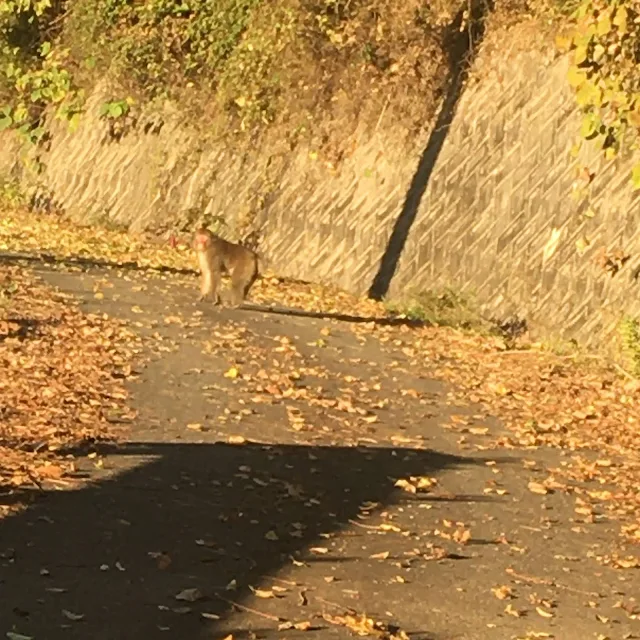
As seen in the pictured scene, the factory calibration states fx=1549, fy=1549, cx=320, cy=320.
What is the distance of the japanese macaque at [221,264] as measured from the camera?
14.7m

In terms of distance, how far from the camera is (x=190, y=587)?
252 inches

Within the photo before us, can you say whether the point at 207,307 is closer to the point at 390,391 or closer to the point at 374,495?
the point at 390,391

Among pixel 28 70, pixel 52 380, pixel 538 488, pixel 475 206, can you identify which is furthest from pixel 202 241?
pixel 28 70

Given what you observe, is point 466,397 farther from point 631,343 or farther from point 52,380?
point 52,380

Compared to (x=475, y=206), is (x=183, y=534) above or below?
below

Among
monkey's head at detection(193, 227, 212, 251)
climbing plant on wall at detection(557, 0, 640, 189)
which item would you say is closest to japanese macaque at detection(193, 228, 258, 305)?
monkey's head at detection(193, 227, 212, 251)

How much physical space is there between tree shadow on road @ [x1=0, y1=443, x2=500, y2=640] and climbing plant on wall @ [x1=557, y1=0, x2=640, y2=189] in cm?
430

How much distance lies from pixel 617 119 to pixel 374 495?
623cm

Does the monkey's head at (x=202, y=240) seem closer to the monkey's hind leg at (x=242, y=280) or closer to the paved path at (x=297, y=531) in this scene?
the monkey's hind leg at (x=242, y=280)

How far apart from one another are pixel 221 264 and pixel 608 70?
13.2ft

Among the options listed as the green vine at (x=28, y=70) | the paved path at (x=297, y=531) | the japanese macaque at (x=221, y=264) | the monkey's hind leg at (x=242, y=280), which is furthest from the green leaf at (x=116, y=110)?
the paved path at (x=297, y=531)

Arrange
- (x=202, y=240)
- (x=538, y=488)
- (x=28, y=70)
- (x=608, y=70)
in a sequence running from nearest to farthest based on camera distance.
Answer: (x=538, y=488) → (x=608, y=70) → (x=202, y=240) → (x=28, y=70)

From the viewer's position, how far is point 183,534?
23.6 feet

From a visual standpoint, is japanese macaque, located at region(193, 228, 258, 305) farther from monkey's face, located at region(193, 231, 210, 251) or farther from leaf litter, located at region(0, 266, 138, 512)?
leaf litter, located at region(0, 266, 138, 512)
